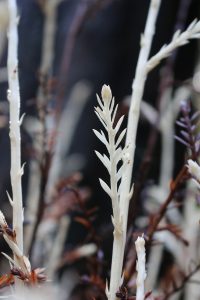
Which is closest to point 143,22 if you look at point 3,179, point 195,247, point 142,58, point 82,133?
point 82,133

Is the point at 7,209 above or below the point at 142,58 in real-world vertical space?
below

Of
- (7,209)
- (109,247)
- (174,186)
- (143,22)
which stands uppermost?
(143,22)

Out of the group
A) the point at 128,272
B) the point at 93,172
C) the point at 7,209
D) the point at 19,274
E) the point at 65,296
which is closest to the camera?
the point at 19,274

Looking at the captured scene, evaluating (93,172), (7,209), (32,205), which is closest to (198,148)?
(32,205)

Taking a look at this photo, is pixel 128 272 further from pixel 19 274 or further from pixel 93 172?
pixel 93 172

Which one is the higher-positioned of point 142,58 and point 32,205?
point 142,58

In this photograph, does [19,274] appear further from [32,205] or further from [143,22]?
[143,22]

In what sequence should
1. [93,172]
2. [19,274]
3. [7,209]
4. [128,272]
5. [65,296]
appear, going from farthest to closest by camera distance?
1. [93,172]
2. [7,209]
3. [65,296]
4. [128,272]
5. [19,274]

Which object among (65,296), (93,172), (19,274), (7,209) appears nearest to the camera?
(19,274)

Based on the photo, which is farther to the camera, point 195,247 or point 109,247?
point 109,247
